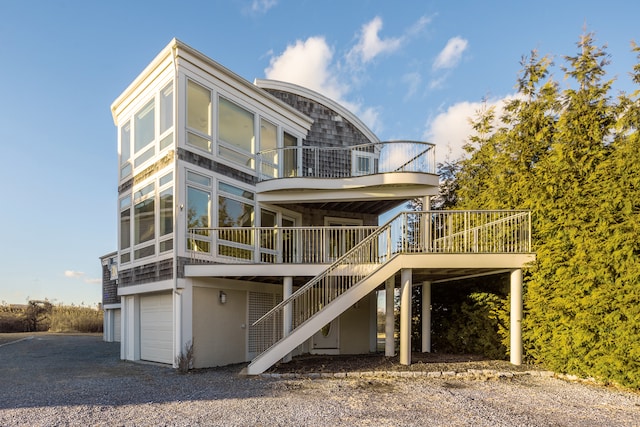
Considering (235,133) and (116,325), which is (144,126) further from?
(116,325)

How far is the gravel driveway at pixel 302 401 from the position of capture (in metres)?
5.68

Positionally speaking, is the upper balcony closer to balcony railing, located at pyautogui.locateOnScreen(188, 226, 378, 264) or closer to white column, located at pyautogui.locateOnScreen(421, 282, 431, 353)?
balcony railing, located at pyautogui.locateOnScreen(188, 226, 378, 264)

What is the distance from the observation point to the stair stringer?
872 centimetres

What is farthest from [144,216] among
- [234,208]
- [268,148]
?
[268,148]

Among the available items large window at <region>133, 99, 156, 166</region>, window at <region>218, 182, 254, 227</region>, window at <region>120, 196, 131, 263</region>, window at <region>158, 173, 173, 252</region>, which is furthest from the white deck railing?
large window at <region>133, 99, 156, 166</region>

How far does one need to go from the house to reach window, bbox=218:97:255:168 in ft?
0.13

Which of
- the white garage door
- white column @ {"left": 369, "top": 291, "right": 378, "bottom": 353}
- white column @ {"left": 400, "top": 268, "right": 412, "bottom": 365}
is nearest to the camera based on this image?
white column @ {"left": 400, "top": 268, "right": 412, "bottom": 365}

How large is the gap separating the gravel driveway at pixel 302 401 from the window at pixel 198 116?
580cm

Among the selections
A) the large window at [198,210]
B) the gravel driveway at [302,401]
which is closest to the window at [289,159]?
the large window at [198,210]

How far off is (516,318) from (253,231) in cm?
718

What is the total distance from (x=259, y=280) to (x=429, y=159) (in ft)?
20.0

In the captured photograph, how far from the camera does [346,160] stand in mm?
14555

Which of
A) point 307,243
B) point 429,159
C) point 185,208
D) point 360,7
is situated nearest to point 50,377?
point 185,208

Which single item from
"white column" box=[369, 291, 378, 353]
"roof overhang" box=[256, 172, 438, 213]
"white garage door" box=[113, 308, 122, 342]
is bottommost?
"white garage door" box=[113, 308, 122, 342]
